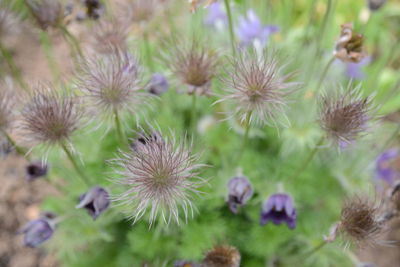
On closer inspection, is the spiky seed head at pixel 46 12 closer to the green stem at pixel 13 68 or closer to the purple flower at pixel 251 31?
the green stem at pixel 13 68

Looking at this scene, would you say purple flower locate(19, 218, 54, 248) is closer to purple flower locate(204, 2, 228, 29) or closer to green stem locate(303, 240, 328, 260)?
green stem locate(303, 240, 328, 260)

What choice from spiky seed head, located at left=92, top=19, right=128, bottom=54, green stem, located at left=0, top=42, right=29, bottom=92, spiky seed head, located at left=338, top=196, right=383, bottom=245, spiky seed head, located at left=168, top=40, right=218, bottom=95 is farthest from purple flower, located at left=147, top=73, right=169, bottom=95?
spiky seed head, located at left=338, top=196, right=383, bottom=245

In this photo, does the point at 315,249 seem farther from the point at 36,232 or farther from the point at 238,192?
the point at 36,232

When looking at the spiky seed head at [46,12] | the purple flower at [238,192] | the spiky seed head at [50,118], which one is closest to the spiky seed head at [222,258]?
the purple flower at [238,192]

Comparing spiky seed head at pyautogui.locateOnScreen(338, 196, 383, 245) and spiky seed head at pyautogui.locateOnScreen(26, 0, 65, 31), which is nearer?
spiky seed head at pyautogui.locateOnScreen(338, 196, 383, 245)

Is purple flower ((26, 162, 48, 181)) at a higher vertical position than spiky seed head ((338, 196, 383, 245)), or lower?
lower

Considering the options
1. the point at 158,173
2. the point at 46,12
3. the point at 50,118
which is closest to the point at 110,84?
the point at 50,118
